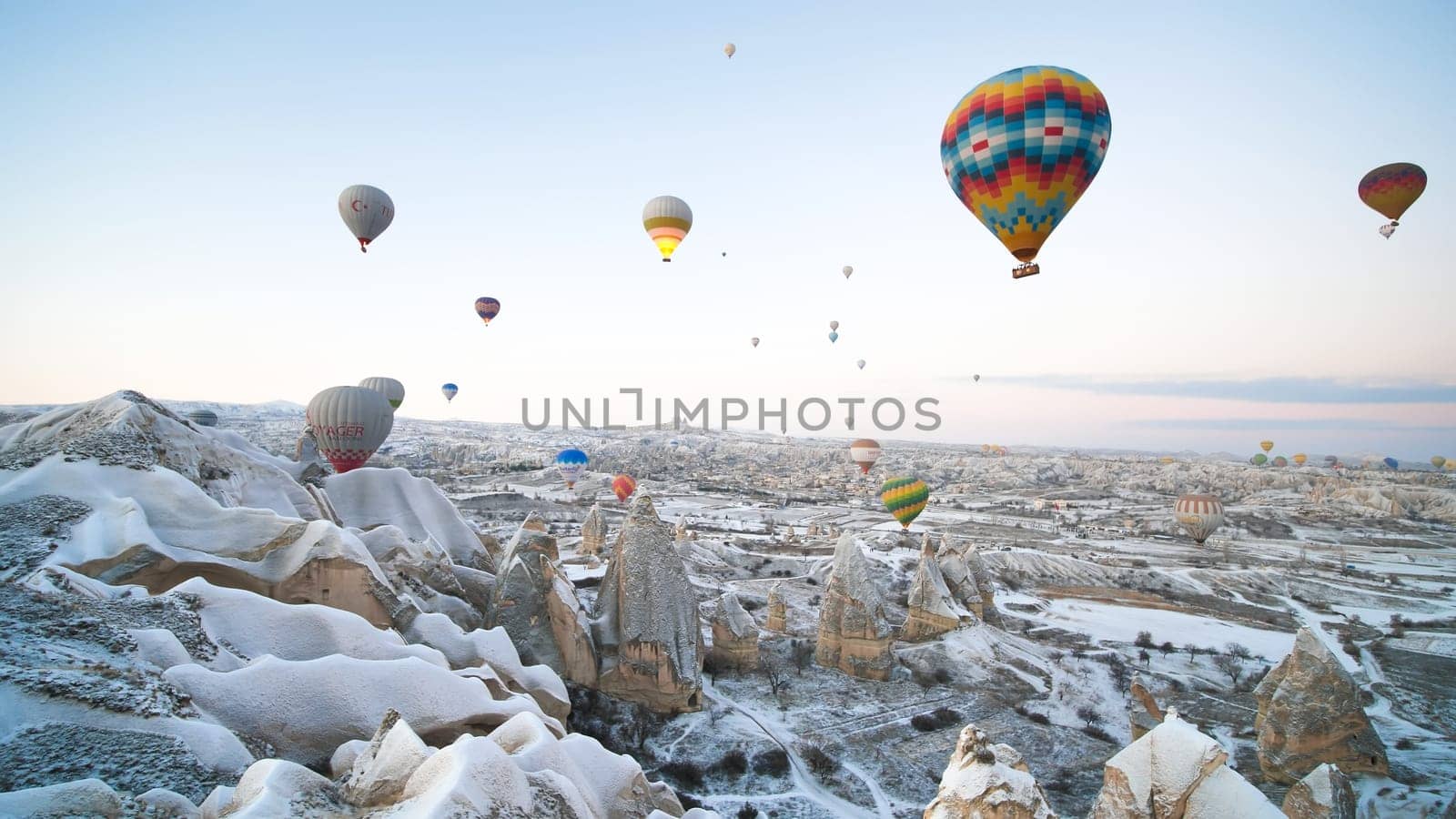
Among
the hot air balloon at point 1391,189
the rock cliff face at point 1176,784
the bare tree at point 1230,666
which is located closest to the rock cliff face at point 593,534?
the bare tree at point 1230,666

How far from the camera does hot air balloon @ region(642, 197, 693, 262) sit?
28.6m

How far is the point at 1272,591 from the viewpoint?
3775 cm

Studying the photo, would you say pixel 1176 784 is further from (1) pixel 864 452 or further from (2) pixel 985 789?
(1) pixel 864 452

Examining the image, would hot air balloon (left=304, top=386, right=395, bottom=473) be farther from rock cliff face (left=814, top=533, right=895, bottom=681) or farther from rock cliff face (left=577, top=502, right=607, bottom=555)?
rock cliff face (left=577, top=502, right=607, bottom=555)

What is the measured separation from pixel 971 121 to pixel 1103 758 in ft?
47.3

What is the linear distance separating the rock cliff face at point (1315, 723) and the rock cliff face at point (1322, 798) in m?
3.74

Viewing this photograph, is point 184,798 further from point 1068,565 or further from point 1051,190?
point 1068,565

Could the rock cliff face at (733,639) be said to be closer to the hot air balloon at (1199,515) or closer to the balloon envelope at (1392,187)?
the balloon envelope at (1392,187)

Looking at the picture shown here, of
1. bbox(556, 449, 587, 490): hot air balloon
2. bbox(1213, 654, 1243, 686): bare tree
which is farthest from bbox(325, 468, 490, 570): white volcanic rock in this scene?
bbox(556, 449, 587, 490): hot air balloon

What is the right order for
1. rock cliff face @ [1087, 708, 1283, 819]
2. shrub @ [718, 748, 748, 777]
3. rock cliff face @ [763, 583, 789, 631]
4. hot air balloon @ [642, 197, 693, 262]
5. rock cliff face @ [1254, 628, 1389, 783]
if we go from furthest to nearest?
hot air balloon @ [642, 197, 693, 262] → rock cliff face @ [763, 583, 789, 631] → rock cliff face @ [1254, 628, 1389, 783] → shrub @ [718, 748, 748, 777] → rock cliff face @ [1087, 708, 1283, 819]

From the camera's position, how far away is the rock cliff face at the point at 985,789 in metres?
6.68

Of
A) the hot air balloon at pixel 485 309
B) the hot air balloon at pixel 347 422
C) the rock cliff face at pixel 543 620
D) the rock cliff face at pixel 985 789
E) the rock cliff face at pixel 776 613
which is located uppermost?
the hot air balloon at pixel 485 309

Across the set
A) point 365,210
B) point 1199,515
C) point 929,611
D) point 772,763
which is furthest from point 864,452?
point 772,763

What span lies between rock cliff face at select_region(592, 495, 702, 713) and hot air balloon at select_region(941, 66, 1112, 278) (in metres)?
11.1
